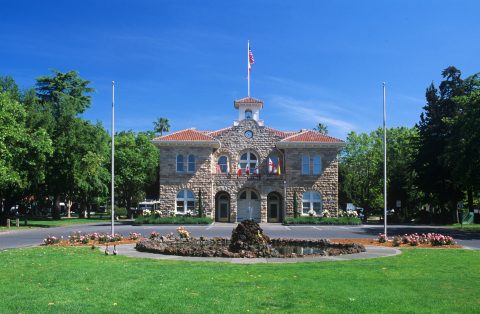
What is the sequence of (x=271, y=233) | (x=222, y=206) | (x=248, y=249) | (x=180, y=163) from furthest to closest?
(x=222, y=206) → (x=180, y=163) → (x=271, y=233) → (x=248, y=249)

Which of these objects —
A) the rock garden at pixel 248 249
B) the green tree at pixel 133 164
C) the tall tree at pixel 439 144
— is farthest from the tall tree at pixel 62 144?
the tall tree at pixel 439 144

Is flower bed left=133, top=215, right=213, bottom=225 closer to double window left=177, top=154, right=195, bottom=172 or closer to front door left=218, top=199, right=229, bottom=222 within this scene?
front door left=218, top=199, right=229, bottom=222

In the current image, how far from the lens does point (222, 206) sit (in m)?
54.0

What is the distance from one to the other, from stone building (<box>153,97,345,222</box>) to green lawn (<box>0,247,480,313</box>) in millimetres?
35196

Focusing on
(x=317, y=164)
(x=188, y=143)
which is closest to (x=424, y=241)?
(x=317, y=164)

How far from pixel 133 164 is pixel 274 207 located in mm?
21806

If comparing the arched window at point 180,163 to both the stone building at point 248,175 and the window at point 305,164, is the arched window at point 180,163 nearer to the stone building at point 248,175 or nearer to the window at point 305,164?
the stone building at point 248,175

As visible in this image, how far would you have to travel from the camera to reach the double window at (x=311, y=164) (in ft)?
171

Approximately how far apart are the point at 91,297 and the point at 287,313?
3895mm

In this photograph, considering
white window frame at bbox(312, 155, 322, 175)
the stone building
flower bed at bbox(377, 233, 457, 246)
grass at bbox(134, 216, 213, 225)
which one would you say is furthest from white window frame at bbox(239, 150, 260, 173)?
flower bed at bbox(377, 233, 457, 246)

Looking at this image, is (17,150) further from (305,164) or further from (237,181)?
(305,164)

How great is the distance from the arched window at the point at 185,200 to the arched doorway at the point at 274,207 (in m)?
8.09

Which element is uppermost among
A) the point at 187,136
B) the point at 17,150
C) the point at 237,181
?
the point at 187,136

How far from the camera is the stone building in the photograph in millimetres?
51750
